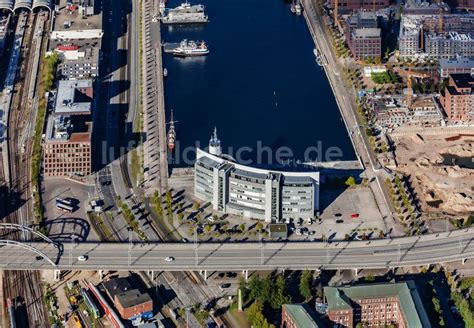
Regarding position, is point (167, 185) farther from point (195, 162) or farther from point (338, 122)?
point (338, 122)

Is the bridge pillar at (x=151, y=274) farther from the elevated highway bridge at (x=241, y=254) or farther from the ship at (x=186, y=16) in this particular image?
the ship at (x=186, y=16)

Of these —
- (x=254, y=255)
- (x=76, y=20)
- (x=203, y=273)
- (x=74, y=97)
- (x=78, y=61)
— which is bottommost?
(x=203, y=273)

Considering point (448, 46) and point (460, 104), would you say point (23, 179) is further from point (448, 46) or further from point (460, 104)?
point (448, 46)

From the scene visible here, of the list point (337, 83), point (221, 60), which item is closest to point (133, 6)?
point (221, 60)

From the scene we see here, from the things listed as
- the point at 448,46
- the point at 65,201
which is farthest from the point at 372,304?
the point at 448,46

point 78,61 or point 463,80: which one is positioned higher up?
point 78,61

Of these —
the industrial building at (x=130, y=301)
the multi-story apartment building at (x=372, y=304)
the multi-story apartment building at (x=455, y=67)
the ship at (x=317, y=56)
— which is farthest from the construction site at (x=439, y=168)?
the industrial building at (x=130, y=301)

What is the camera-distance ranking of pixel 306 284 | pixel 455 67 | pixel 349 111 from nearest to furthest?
1. pixel 306 284
2. pixel 349 111
3. pixel 455 67
